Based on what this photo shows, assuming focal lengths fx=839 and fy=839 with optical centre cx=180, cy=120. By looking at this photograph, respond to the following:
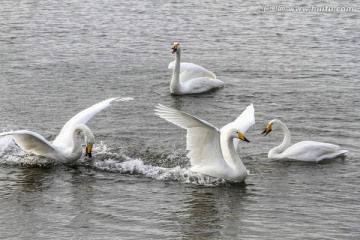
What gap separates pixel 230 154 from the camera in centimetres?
1384

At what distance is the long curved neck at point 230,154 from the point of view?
13.6 metres

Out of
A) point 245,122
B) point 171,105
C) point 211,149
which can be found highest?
point 245,122

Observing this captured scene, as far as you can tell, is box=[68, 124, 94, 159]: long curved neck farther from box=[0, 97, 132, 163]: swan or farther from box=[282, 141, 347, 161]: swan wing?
box=[282, 141, 347, 161]: swan wing

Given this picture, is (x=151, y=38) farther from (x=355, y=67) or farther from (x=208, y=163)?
(x=208, y=163)

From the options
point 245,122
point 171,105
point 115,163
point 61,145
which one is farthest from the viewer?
point 171,105

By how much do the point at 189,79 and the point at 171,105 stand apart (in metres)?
1.98

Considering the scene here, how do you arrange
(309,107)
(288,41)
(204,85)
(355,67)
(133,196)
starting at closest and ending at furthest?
(133,196), (309,107), (204,85), (355,67), (288,41)

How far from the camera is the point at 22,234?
11.6m

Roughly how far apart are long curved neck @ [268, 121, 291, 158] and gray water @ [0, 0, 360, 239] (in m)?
0.22

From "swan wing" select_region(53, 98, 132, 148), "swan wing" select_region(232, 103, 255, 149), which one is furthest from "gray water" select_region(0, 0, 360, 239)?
"swan wing" select_region(232, 103, 255, 149)

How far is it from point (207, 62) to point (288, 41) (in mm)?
3195

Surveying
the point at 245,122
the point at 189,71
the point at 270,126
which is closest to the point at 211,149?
the point at 245,122

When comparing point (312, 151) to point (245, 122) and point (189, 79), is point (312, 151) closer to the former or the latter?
point (245, 122)

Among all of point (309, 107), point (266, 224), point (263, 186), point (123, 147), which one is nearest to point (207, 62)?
point (309, 107)
